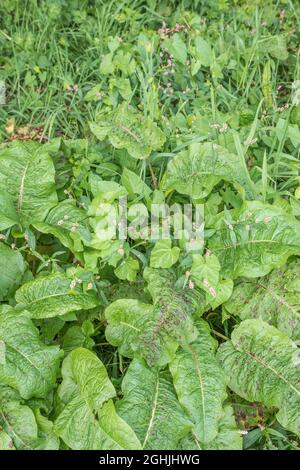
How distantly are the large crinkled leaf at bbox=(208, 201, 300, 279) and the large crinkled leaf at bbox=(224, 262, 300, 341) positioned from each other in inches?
4.4

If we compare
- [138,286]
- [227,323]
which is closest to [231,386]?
[227,323]

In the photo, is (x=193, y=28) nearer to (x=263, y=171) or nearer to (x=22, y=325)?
(x=263, y=171)

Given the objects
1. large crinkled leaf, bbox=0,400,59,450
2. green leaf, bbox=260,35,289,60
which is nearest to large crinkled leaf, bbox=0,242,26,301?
large crinkled leaf, bbox=0,400,59,450

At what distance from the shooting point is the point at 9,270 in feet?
8.24

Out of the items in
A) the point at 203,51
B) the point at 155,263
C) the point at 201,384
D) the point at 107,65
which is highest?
the point at 203,51

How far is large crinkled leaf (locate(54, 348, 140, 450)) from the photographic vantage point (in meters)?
2.07

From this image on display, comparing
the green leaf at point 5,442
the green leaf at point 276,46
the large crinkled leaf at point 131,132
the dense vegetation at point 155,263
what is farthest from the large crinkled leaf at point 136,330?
the green leaf at point 276,46

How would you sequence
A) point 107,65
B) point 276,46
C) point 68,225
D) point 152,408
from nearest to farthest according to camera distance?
point 152,408 → point 68,225 → point 107,65 → point 276,46

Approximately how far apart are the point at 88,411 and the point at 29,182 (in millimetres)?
1025

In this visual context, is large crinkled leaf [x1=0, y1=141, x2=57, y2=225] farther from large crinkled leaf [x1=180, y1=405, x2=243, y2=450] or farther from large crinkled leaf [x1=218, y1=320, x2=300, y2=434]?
large crinkled leaf [x1=180, y1=405, x2=243, y2=450]

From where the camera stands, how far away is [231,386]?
2324 mm

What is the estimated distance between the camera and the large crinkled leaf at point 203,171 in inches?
104

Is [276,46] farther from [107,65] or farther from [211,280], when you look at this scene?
[211,280]
